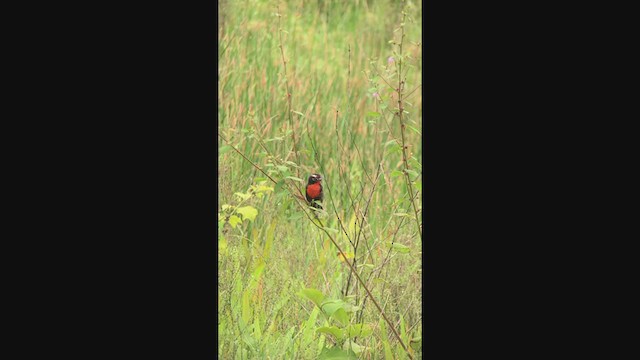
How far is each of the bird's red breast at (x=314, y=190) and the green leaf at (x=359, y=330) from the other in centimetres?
52

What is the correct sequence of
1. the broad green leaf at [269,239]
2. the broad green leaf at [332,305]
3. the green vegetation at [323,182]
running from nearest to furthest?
the broad green leaf at [332,305]
the green vegetation at [323,182]
the broad green leaf at [269,239]

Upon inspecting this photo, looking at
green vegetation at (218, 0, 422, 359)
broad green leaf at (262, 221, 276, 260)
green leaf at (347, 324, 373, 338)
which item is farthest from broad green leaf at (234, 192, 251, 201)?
green leaf at (347, 324, 373, 338)

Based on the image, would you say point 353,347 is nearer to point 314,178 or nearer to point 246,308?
point 246,308

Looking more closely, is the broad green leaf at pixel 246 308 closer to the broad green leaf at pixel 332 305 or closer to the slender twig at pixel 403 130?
the broad green leaf at pixel 332 305

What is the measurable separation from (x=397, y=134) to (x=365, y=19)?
0.47m

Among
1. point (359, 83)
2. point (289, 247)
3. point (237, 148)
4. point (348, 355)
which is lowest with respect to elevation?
point (348, 355)

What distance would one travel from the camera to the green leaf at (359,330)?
157 inches

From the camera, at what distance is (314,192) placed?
413cm

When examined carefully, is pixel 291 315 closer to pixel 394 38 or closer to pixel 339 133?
pixel 339 133

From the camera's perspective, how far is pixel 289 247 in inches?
165

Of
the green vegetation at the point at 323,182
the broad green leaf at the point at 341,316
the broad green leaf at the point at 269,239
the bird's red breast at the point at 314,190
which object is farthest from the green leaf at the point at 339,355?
the bird's red breast at the point at 314,190

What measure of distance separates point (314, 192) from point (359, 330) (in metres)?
0.56

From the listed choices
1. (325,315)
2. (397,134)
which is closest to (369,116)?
(397,134)

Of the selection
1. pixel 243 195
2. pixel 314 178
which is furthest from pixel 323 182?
pixel 243 195
